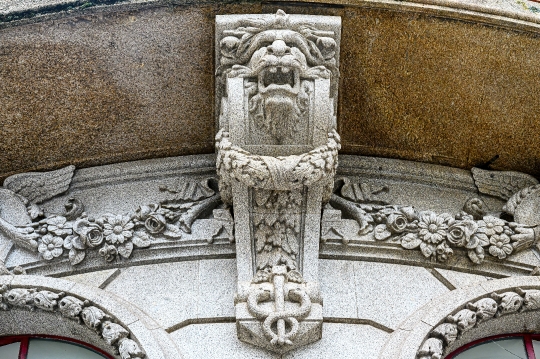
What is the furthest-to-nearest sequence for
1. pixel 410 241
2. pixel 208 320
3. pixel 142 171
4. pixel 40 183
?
pixel 142 171 → pixel 40 183 → pixel 410 241 → pixel 208 320

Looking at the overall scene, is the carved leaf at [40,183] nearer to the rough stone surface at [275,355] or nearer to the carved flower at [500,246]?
the rough stone surface at [275,355]

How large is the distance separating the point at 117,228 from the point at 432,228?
236 centimetres

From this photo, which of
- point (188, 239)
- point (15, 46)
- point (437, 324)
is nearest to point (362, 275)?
point (437, 324)

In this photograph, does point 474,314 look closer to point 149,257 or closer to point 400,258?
point 400,258

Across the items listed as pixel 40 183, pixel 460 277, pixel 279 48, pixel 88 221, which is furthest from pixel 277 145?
pixel 40 183

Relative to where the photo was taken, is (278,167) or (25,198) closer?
(278,167)

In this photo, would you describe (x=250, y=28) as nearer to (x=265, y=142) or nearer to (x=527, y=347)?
(x=265, y=142)

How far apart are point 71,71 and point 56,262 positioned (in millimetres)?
1530

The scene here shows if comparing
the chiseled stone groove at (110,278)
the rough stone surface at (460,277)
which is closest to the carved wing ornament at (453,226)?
the rough stone surface at (460,277)

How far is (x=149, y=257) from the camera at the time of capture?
28.4 ft

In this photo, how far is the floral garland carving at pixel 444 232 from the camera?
8664 mm

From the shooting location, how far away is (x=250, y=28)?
8.67 meters

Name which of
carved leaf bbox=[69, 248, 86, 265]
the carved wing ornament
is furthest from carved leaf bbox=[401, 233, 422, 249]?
carved leaf bbox=[69, 248, 86, 265]

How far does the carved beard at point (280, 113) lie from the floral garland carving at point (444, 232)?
96cm
